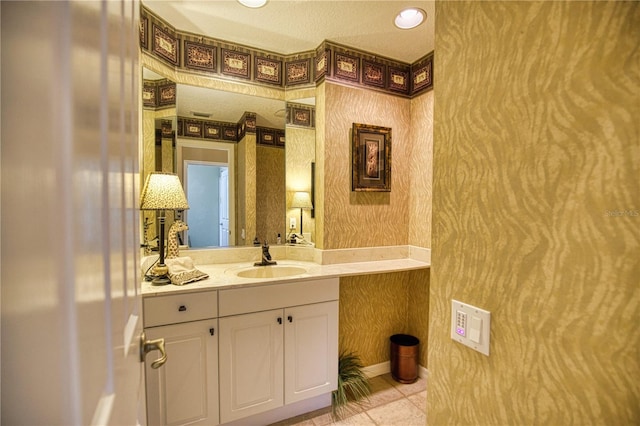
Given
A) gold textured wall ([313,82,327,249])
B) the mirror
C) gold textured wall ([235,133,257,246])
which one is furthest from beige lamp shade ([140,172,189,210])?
A: gold textured wall ([313,82,327,249])

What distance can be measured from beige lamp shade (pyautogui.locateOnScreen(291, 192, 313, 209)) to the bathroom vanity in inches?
23.0

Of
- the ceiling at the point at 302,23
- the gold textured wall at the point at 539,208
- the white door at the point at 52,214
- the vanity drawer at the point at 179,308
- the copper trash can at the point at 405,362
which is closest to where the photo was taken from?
the white door at the point at 52,214

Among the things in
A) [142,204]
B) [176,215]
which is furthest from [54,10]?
[176,215]

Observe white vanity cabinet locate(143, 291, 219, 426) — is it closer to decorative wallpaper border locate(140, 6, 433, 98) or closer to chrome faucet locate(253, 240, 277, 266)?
chrome faucet locate(253, 240, 277, 266)

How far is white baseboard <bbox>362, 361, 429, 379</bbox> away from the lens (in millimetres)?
2377

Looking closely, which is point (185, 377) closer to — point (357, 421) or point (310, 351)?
point (310, 351)

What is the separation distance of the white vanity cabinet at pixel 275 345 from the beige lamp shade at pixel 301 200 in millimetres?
717

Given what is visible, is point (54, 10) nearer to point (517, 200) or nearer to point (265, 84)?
point (517, 200)

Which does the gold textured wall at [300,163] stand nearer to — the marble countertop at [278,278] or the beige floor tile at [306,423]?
the marble countertop at [278,278]

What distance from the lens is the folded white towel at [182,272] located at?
1604mm

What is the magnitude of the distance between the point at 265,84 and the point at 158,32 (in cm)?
76

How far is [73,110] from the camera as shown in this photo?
0.29 metres

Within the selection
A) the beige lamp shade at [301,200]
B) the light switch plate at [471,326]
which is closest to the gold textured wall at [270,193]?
the beige lamp shade at [301,200]

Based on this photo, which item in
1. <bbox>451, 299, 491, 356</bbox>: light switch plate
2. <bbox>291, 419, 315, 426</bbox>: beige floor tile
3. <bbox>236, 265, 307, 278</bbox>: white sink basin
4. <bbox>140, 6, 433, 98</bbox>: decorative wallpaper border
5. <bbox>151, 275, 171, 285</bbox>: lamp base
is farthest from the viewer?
<bbox>236, 265, 307, 278</bbox>: white sink basin
